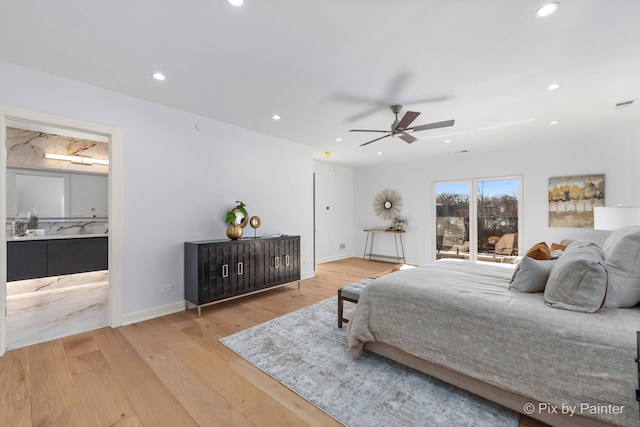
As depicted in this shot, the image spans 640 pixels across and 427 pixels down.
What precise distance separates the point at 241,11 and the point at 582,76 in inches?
123

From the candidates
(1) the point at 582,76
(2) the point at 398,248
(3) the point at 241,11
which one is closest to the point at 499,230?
(2) the point at 398,248

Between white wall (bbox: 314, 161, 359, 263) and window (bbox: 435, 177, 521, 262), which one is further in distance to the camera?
white wall (bbox: 314, 161, 359, 263)

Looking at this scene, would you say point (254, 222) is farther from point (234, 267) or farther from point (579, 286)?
point (579, 286)

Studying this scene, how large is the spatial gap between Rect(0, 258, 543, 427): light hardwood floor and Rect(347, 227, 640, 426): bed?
1.14ft

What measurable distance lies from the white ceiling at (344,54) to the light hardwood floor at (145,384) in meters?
2.60

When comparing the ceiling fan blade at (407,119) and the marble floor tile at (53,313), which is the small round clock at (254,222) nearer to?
the marble floor tile at (53,313)

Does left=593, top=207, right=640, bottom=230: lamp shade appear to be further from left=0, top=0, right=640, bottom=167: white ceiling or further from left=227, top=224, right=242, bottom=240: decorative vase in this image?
left=227, top=224, right=242, bottom=240: decorative vase

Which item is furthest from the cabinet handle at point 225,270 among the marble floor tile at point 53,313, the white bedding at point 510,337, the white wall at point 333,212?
the white wall at point 333,212

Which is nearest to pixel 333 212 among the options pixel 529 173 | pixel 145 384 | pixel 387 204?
pixel 387 204

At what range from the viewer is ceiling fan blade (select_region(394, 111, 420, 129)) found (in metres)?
2.75

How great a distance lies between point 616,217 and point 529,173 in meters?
2.01

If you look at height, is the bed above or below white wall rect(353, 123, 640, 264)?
below

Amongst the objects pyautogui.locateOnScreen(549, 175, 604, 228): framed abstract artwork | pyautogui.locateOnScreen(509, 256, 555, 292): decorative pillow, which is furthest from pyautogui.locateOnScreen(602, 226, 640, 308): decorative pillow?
pyautogui.locateOnScreen(549, 175, 604, 228): framed abstract artwork

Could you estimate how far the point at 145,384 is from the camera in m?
1.95
